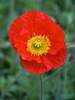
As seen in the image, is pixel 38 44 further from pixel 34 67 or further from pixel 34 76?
pixel 34 76

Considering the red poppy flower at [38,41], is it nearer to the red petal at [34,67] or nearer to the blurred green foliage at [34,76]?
the red petal at [34,67]

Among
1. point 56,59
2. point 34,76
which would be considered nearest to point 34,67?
Answer: point 56,59

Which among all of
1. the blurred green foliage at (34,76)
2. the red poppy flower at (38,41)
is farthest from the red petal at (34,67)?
the blurred green foliage at (34,76)

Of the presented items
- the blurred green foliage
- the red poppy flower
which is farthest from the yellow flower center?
the blurred green foliage

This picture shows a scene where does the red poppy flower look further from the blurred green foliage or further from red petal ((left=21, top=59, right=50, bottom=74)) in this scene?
the blurred green foliage

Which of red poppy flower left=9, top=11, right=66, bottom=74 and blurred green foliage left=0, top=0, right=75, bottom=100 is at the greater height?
red poppy flower left=9, top=11, right=66, bottom=74
